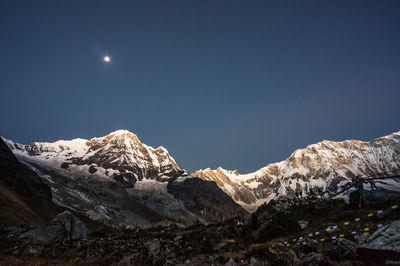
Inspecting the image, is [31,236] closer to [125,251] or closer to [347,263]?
[125,251]

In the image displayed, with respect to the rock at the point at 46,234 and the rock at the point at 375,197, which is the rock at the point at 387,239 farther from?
the rock at the point at 46,234

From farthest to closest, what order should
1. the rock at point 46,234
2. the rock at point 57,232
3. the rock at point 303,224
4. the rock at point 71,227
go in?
the rock at point 71,227 < the rock at point 57,232 < the rock at point 303,224 < the rock at point 46,234

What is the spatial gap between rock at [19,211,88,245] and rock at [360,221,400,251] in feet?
103

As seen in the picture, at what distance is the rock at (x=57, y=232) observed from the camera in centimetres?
2608

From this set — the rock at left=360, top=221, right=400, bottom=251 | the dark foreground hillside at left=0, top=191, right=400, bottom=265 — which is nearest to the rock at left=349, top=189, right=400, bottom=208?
the dark foreground hillside at left=0, top=191, right=400, bottom=265

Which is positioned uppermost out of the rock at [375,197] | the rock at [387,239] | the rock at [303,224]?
the rock at [375,197]

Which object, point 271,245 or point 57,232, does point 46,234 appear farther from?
point 271,245

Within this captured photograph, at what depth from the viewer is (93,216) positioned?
473ft

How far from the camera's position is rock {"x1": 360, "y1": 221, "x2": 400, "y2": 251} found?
25.8 feet

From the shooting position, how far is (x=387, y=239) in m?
8.36

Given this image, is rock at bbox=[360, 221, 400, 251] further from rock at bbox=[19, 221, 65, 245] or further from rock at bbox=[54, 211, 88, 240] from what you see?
rock at bbox=[54, 211, 88, 240]

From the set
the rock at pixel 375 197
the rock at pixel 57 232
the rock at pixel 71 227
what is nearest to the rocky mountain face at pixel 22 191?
the rock at pixel 71 227

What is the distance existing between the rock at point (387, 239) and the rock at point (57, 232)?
31.4 meters

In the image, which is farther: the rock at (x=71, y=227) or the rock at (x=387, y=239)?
the rock at (x=71, y=227)
